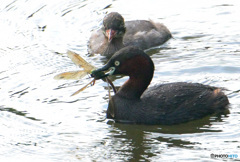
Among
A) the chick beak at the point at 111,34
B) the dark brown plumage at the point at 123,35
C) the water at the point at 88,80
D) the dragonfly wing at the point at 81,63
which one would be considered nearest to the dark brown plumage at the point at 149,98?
the water at the point at 88,80

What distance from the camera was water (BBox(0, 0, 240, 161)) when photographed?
9234 mm

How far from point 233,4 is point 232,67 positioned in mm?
3992

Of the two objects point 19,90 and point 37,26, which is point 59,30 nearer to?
point 37,26

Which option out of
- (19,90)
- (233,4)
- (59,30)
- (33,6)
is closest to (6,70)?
(19,90)

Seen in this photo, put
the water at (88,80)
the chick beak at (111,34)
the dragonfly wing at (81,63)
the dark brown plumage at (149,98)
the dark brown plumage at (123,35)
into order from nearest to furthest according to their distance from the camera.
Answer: the water at (88,80) < the dark brown plumage at (149,98) < the dragonfly wing at (81,63) < the chick beak at (111,34) < the dark brown plumage at (123,35)

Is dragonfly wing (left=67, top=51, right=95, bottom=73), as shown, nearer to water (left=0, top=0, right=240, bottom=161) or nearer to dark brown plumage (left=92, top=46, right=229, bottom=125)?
dark brown plumage (left=92, top=46, right=229, bottom=125)

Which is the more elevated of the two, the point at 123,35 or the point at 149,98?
the point at 123,35

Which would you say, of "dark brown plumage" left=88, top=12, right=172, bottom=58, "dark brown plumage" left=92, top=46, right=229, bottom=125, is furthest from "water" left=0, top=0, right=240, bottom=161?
"dark brown plumage" left=88, top=12, right=172, bottom=58

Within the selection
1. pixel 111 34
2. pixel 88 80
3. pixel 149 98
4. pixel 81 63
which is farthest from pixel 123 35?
pixel 149 98

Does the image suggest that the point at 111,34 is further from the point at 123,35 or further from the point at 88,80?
the point at 88,80

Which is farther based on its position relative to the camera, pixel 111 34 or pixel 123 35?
pixel 123 35

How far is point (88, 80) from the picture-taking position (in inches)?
472

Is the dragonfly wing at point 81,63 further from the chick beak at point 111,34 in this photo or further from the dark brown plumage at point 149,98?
the chick beak at point 111,34

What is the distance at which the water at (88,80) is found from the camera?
923 cm
